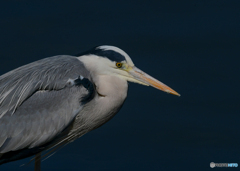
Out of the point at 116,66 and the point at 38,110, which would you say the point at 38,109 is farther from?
the point at 116,66

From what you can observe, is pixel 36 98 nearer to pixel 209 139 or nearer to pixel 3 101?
pixel 3 101

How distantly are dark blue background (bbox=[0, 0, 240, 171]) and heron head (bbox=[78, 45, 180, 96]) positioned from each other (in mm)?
1581

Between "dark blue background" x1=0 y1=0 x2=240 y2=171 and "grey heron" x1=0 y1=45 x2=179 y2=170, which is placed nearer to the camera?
"grey heron" x1=0 y1=45 x2=179 y2=170

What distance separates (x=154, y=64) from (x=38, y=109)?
8.75 feet

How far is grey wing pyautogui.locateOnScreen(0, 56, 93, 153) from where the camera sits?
5.64 m

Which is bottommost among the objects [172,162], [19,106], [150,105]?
[172,162]

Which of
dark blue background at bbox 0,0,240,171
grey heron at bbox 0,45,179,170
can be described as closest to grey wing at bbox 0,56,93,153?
grey heron at bbox 0,45,179,170

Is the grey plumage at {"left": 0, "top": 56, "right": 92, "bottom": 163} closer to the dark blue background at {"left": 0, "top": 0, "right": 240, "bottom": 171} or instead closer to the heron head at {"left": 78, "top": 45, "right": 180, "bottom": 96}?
the heron head at {"left": 78, "top": 45, "right": 180, "bottom": 96}

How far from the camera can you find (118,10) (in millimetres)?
8672

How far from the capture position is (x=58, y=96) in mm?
5652

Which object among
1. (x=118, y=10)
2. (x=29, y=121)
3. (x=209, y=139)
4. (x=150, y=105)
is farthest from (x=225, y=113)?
(x=29, y=121)

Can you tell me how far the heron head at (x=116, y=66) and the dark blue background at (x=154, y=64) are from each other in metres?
1.58

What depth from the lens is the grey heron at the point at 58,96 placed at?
18.5 feet

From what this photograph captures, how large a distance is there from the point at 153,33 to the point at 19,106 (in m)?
3.20
